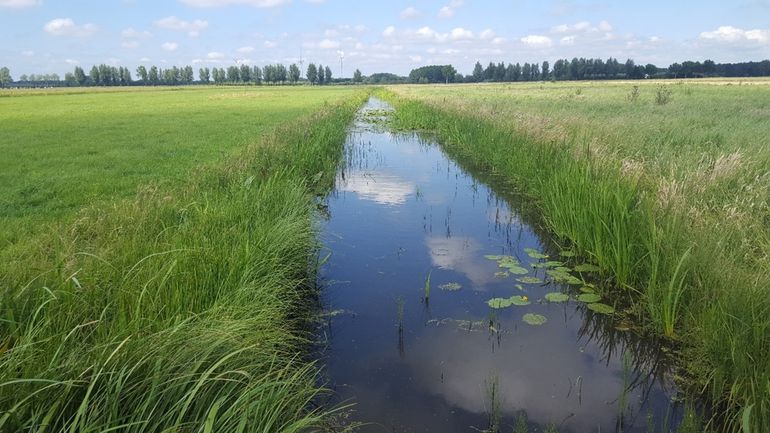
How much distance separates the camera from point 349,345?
472cm

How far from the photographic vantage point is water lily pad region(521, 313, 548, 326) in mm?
5148

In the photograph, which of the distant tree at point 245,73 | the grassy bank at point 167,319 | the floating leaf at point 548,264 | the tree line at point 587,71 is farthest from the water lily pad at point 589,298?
the distant tree at point 245,73

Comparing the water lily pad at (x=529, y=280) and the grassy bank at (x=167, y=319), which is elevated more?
the grassy bank at (x=167, y=319)

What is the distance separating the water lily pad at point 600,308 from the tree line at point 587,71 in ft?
426

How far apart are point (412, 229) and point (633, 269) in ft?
12.5

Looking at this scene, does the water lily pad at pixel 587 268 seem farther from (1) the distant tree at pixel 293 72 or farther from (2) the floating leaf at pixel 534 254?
(1) the distant tree at pixel 293 72

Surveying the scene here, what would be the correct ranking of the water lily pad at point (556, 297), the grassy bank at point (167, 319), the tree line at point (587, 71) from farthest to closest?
the tree line at point (587, 71) < the water lily pad at point (556, 297) < the grassy bank at point (167, 319)

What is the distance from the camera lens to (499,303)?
5543 millimetres

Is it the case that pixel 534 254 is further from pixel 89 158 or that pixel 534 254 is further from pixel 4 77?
pixel 4 77

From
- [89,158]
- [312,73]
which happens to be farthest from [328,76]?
[89,158]

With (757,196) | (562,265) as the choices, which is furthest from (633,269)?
(757,196)

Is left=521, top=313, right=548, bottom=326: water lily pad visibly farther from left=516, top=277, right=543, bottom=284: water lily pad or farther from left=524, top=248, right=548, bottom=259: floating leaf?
left=524, top=248, right=548, bottom=259: floating leaf

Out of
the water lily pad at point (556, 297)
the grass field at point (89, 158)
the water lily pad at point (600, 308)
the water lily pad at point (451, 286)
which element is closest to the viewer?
the water lily pad at point (600, 308)

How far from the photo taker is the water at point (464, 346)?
3738mm
